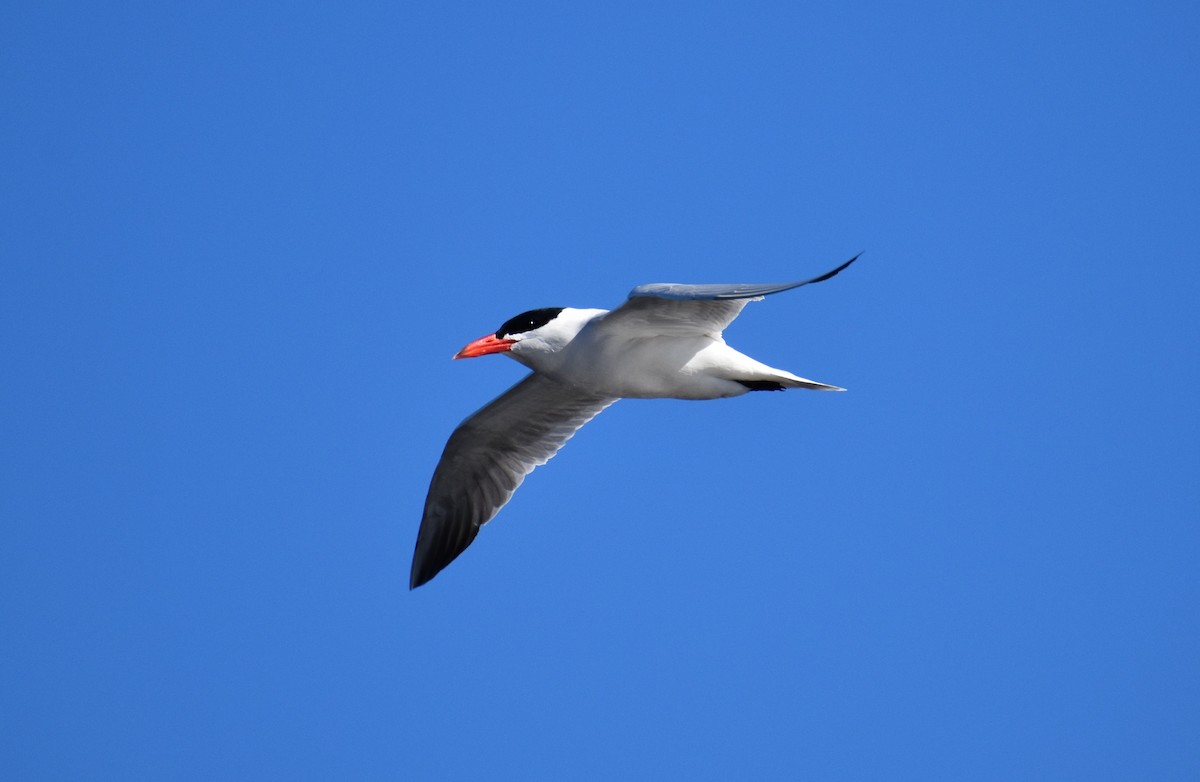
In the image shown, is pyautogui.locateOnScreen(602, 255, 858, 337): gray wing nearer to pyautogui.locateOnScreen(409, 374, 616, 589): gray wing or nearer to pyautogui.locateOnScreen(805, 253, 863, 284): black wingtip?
pyautogui.locateOnScreen(805, 253, 863, 284): black wingtip

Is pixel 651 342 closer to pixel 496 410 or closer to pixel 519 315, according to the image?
pixel 519 315

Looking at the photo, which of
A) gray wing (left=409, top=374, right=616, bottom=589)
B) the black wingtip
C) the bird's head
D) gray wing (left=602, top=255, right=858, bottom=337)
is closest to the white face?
the bird's head

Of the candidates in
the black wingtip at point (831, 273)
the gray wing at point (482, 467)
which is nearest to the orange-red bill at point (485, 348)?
the gray wing at point (482, 467)

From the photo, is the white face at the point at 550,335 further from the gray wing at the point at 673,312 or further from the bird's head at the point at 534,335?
the gray wing at the point at 673,312

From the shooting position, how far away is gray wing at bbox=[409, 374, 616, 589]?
12.3 m

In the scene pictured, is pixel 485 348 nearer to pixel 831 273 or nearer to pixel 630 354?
pixel 630 354

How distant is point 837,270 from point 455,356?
4106mm

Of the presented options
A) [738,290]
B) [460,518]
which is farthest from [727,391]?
[460,518]

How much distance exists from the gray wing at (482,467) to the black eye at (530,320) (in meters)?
1.78

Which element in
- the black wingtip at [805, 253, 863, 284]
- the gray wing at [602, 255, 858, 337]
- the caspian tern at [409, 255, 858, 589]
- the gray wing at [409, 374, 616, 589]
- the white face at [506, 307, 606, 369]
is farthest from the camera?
the gray wing at [409, 374, 616, 589]

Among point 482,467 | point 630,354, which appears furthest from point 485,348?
point 482,467

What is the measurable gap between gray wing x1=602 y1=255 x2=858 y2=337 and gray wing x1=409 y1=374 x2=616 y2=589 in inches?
91.0

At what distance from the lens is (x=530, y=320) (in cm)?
1048

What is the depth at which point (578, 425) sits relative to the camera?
40.7 ft
